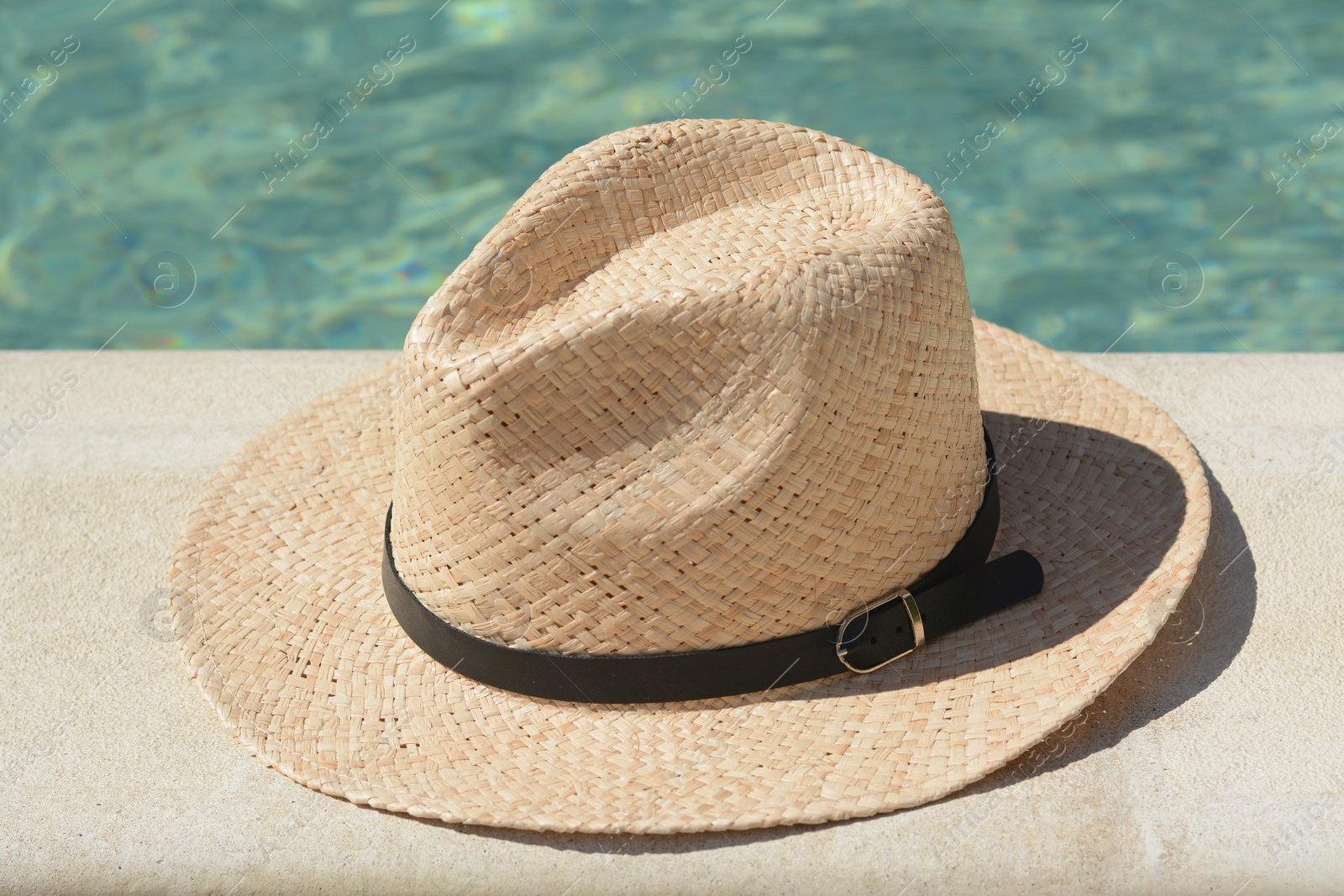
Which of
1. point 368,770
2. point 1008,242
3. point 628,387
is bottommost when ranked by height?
point 1008,242

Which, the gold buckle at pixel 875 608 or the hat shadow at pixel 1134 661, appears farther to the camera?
the gold buckle at pixel 875 608

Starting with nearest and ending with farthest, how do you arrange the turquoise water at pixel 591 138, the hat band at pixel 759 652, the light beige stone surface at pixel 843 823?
1. the light beige stone surface at pixel 843 823
2. the hat band at pixel 759 652
3. the turquoise water at pixel 591 138

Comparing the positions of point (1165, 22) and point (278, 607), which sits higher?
point (278, 607)

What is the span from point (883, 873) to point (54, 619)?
1717mm

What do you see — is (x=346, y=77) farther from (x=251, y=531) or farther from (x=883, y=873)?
(x=883, y=873)

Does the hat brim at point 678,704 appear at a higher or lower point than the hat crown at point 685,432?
lower

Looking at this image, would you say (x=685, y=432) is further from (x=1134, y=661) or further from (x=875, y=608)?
(x=1134, y=661)

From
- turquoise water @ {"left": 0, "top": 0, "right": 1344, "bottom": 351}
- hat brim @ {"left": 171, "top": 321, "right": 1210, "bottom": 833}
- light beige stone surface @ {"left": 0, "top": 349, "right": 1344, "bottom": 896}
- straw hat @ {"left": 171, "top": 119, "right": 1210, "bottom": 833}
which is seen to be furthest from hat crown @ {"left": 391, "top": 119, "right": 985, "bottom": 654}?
turquoise water @ {"left": 0, "top": 0, "right": 1344, "bottom": 351}

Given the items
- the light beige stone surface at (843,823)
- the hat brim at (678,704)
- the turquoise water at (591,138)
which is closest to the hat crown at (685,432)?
the hat brim at (678,704)

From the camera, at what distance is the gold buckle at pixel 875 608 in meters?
2.06

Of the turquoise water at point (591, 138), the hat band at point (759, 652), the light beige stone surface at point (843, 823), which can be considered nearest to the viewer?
the light beige stone surface at point (843, 823)

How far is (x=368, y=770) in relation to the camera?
6.66 feet

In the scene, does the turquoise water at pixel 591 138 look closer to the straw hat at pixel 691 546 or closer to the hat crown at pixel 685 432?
the straw hat at pixel 691 546

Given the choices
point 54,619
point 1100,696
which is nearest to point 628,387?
point 1100,696
